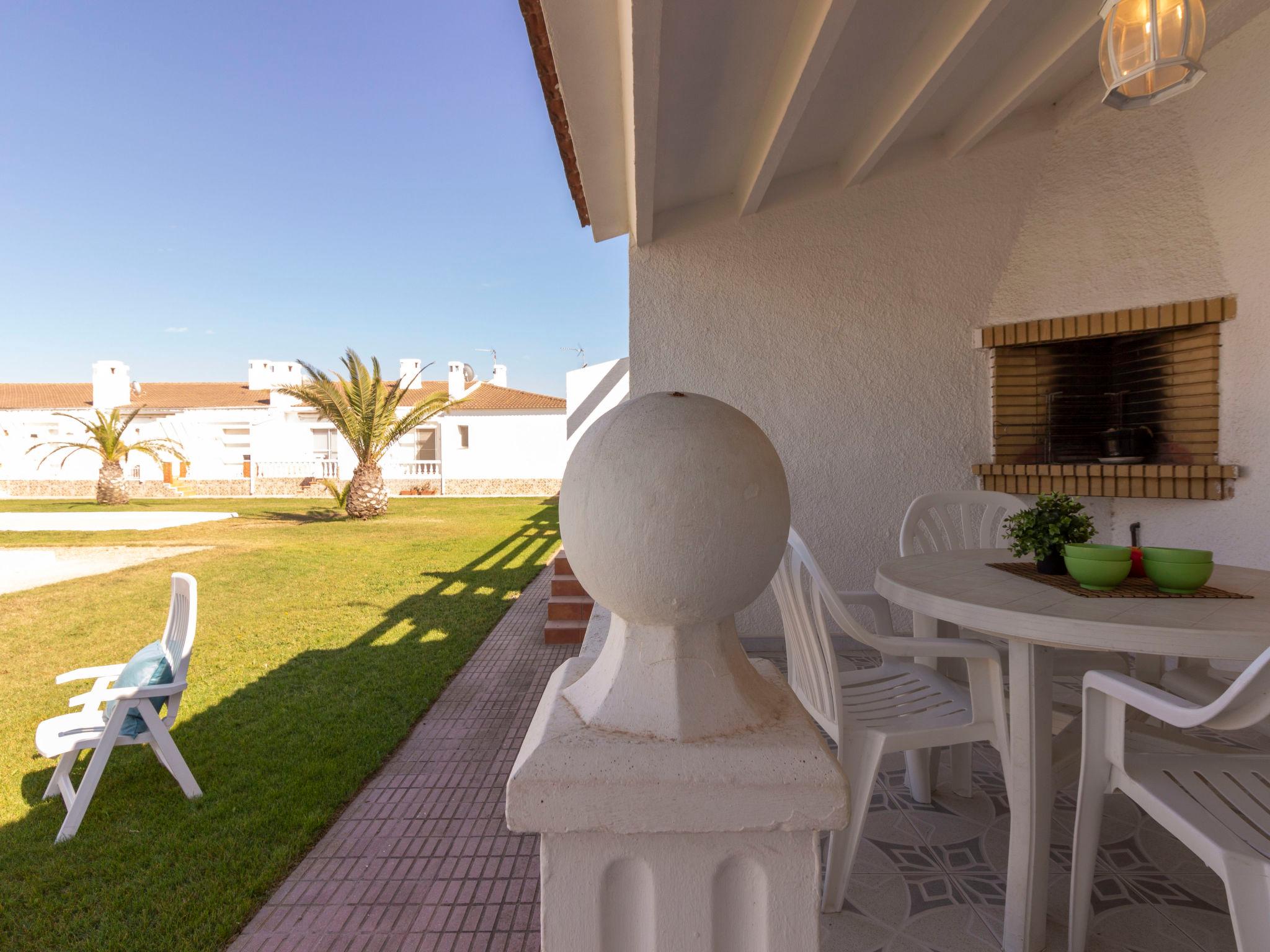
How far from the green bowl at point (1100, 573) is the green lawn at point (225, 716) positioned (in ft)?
8.92

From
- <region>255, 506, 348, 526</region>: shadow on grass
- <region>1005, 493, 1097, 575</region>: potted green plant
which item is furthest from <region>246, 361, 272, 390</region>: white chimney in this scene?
<region>1005, 493, 1097, 575</region>: potted green plant

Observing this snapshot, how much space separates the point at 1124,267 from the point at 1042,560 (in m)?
2.63

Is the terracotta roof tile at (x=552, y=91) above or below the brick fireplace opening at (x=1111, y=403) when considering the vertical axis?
above

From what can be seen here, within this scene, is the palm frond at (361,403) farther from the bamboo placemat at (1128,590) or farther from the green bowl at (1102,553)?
the green bowl at (1102,553)

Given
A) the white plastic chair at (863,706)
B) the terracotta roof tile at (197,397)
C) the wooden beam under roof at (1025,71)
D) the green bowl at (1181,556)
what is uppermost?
the terracotta roof tile at (197,397)

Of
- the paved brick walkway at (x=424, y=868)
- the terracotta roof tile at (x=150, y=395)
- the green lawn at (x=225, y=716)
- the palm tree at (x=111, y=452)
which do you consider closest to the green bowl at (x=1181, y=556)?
the paved brick walkway at (x=424, y=868)

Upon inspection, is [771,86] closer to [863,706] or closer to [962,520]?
[962,520]

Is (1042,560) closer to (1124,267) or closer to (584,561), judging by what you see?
(584,561)

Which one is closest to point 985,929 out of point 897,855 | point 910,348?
point 897,855

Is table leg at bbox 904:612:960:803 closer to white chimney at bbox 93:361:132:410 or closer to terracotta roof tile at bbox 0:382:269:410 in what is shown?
terracotta roof tile at bbox 0:382:269:410

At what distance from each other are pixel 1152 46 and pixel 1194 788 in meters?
1.93

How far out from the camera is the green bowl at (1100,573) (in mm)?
1945

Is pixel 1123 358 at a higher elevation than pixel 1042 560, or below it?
higher

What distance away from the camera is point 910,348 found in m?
4.27
